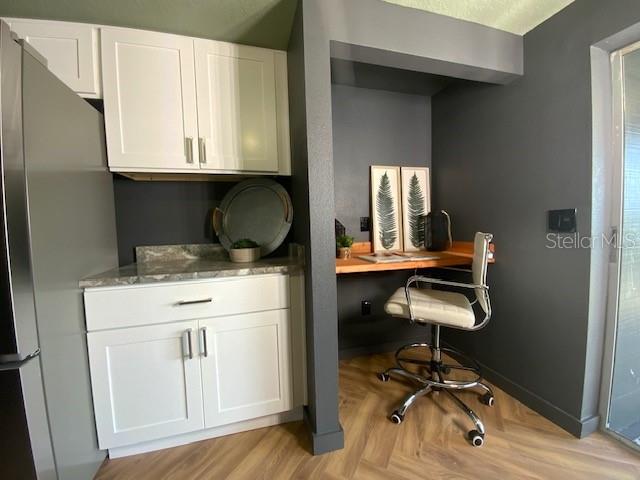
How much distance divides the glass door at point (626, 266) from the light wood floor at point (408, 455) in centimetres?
19

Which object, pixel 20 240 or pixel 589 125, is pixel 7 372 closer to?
pixel 20 240

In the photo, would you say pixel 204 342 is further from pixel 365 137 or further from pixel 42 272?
pixel 365 137

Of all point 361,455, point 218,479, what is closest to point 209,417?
point 218,479

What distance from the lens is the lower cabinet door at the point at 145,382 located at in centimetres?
119

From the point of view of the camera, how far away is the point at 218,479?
1171mm

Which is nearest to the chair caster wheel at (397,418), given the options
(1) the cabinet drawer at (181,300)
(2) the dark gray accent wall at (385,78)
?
(1) the cabinet drawer at (181,300)

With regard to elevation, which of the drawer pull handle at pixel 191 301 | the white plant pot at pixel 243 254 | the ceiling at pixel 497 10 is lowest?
the drawer pull handle at pixel 191 301

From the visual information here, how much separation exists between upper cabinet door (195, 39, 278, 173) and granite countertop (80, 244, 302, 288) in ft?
1.88

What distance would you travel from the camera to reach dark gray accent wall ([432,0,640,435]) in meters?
1.31

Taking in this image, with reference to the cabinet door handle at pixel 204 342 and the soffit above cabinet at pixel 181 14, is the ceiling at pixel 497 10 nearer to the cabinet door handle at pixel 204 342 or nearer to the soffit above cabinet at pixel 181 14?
the soffit above cabinet at pixel 181 14

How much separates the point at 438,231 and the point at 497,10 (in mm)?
1306

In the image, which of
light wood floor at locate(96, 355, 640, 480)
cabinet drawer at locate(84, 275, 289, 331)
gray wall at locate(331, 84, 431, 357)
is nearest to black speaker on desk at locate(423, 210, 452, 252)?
gray wall at locate(331, 84, 431, 357)

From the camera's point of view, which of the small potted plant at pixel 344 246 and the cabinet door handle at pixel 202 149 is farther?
the small potted plant at pixel 344 246

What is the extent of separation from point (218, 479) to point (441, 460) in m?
1.01
